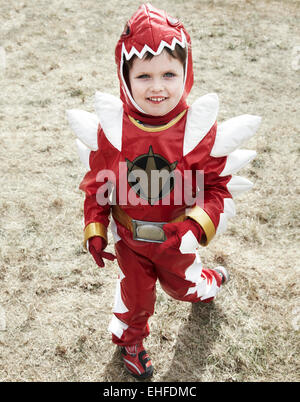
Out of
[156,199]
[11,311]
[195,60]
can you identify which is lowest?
[11,311]

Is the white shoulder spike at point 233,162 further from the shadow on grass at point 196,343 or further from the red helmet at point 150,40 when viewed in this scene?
the shadow on grass at point 196,343

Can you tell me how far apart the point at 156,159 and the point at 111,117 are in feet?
0.93

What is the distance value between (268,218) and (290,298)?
31.1 inches

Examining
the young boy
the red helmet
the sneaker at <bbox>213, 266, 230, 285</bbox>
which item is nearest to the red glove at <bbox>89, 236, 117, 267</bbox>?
the young boy

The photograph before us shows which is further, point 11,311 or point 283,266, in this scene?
point 283,266

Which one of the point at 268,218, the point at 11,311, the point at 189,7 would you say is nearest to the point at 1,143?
the point at 11,311

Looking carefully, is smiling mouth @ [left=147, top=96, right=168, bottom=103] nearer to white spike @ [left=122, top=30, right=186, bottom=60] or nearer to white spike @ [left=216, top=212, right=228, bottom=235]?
white spike @ [left=122, top=30, right=186, bottom=60]

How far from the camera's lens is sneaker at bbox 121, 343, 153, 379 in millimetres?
2326

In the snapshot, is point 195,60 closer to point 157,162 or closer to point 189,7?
point 189,7

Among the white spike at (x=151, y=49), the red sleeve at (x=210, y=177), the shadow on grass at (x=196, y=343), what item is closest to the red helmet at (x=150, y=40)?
the white spike at (x=151, y=49)

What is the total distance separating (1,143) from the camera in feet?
13.9

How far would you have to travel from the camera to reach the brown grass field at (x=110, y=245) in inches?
96.6

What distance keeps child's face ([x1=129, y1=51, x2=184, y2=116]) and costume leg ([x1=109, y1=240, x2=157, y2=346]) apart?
0.73m

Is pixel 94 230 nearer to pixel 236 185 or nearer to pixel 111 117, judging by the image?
pixel 111 117
